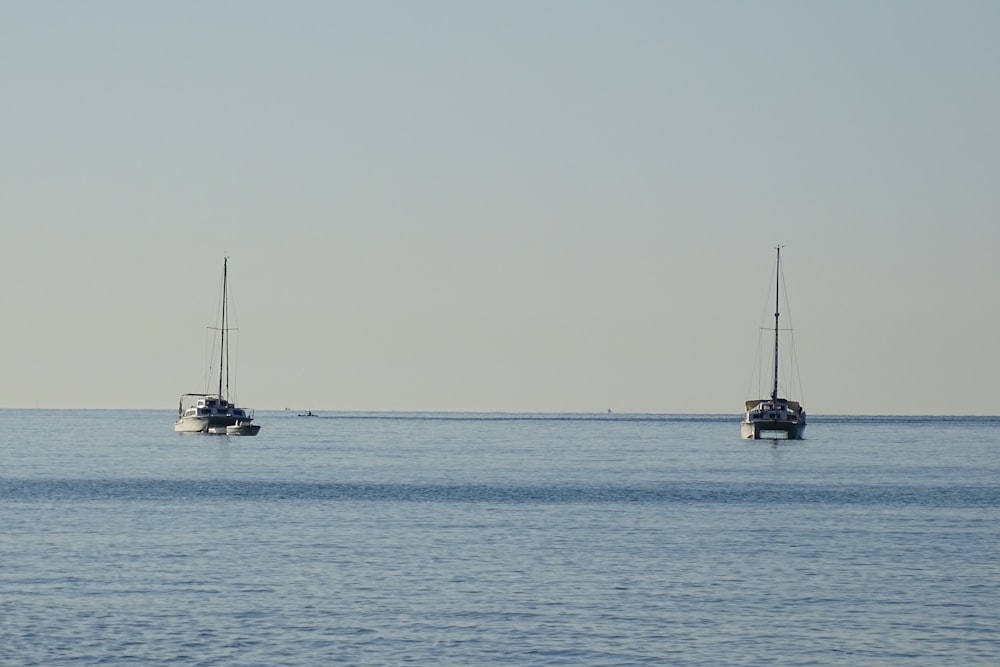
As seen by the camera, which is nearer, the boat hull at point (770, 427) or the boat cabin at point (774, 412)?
the boat cabin at point (774, 412)

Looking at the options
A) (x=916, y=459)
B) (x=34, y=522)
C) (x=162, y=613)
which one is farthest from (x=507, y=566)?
(x=916, y=459)

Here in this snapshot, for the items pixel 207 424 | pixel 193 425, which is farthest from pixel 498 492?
pixel 193 425

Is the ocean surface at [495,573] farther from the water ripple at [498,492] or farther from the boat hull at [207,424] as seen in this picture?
the boat hull at [207,424]

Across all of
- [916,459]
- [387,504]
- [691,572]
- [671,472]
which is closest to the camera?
[691,572]

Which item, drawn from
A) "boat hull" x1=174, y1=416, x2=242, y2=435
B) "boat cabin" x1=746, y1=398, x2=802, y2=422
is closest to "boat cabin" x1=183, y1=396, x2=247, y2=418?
"boat hull" x1=174, y1=416, x2=242, y2=435

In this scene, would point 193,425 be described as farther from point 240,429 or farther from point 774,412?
point 774,412

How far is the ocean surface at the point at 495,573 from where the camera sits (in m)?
37.8

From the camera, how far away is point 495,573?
50562 millimetres

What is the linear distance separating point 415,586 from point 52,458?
109m

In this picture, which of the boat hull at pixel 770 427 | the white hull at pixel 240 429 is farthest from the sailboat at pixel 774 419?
the white hull at pixel 240 429

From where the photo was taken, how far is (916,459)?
16188 centimetres

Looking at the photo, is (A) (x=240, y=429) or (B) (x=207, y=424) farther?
(B) (x=207, y=424)

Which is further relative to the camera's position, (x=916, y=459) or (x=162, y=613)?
(x=916, y=459)

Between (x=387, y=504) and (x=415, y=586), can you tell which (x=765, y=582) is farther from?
(x=387, y=504)
